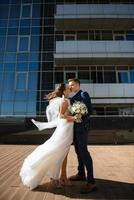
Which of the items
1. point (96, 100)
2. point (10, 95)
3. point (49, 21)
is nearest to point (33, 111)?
point (10, 95)

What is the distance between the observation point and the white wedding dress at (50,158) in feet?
16.7

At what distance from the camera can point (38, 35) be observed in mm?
24297

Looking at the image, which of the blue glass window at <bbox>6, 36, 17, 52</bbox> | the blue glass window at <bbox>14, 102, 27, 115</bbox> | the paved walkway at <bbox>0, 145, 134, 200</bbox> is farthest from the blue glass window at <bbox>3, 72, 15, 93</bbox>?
the paved walkway at <bbox>0, 145, 134, 200</bbox>

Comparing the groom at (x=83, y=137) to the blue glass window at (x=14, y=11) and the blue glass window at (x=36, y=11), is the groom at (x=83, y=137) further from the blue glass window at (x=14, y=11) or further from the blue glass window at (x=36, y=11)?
the blue glass window at (x=14, y=11)

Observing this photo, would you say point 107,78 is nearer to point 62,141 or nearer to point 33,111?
point 33,111

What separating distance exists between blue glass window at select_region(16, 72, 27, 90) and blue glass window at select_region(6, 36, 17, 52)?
2.62m

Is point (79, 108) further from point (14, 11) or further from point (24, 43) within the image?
point (14, 11)

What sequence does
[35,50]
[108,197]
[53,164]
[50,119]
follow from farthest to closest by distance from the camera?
[35,50]
[50,119]
[53,164]
[108,197]

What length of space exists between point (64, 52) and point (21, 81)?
4.43 m

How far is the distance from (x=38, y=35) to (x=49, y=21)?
170cm

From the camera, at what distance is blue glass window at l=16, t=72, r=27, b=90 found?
2239cm

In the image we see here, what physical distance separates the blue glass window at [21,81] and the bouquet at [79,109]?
17.5 metres

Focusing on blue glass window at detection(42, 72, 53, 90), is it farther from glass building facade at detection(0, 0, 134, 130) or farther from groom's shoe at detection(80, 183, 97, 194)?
groom's shoe at detection(80, 183, 97, 194)

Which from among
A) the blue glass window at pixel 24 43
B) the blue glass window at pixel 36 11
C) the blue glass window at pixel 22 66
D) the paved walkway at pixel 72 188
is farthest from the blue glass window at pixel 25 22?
the paved walkway at pixel 72 188
